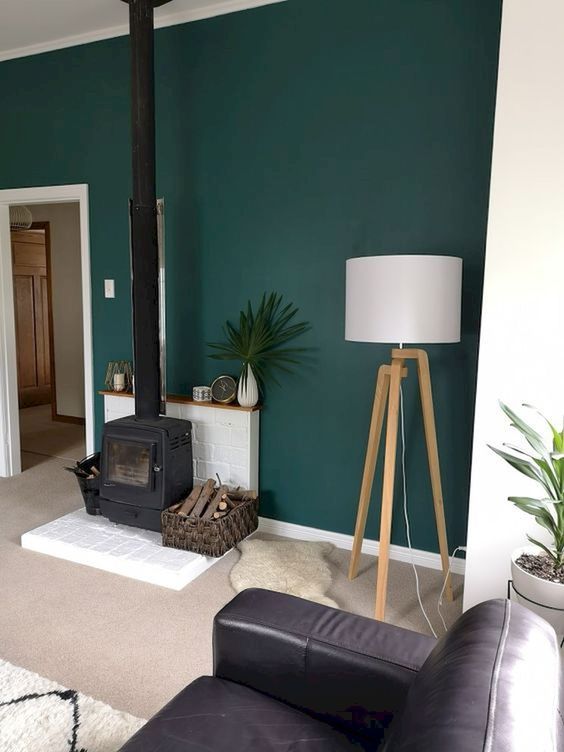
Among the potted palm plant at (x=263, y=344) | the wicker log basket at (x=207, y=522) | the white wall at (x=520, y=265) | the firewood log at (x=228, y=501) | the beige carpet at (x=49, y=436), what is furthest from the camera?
the beige carpet at (x=49, y=436)

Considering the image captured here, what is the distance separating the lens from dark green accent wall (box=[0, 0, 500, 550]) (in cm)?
275

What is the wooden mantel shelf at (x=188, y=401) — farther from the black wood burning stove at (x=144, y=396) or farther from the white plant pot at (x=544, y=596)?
the white plant pot at (x=544, y=596)

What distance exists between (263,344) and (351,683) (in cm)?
207

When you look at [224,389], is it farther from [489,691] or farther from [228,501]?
[489,691]

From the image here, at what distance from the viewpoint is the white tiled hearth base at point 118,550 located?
278 cm

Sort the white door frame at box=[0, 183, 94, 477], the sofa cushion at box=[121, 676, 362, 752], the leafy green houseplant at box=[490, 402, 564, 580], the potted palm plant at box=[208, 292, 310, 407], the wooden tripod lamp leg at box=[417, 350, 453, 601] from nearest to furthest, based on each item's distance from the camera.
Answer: the sofa cushion at box=[121, 676, 362, 752] → the leafy green houseplant at box=[490, 402, 564, 580] → the wooden tripod lamp leg at box=[417, 350, 453, 601] → the potted palm plant at box=[208, 292, 310, 407] → the white door frame at box=[0, 183, 94, 477]

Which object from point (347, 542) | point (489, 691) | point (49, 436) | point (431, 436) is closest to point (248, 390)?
point (347, 542)

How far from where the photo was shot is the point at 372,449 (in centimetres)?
266

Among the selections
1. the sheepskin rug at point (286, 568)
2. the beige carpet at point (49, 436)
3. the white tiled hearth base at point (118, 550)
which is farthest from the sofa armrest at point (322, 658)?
the beige carpet at point (49, 436)

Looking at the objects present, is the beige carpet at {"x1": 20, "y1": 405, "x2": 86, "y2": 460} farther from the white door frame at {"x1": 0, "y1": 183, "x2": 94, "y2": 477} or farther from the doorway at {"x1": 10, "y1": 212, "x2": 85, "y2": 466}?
the white door frame at {"x1": 0, "y1": 183, "x2": 94, "y2": 477}

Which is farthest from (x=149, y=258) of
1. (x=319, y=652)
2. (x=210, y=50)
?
(x=319, y=652)

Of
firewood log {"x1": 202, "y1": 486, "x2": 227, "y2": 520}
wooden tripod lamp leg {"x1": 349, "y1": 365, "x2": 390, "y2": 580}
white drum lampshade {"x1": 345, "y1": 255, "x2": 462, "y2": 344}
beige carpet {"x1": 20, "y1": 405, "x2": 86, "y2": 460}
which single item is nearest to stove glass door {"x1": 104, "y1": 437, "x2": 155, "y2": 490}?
firewood log {"x1": 202, "y1": 486, "x2": 227, "y2": 520}

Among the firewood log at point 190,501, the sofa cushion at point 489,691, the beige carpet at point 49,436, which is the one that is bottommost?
the beige carpet at point 49,436

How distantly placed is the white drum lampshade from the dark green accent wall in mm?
505
